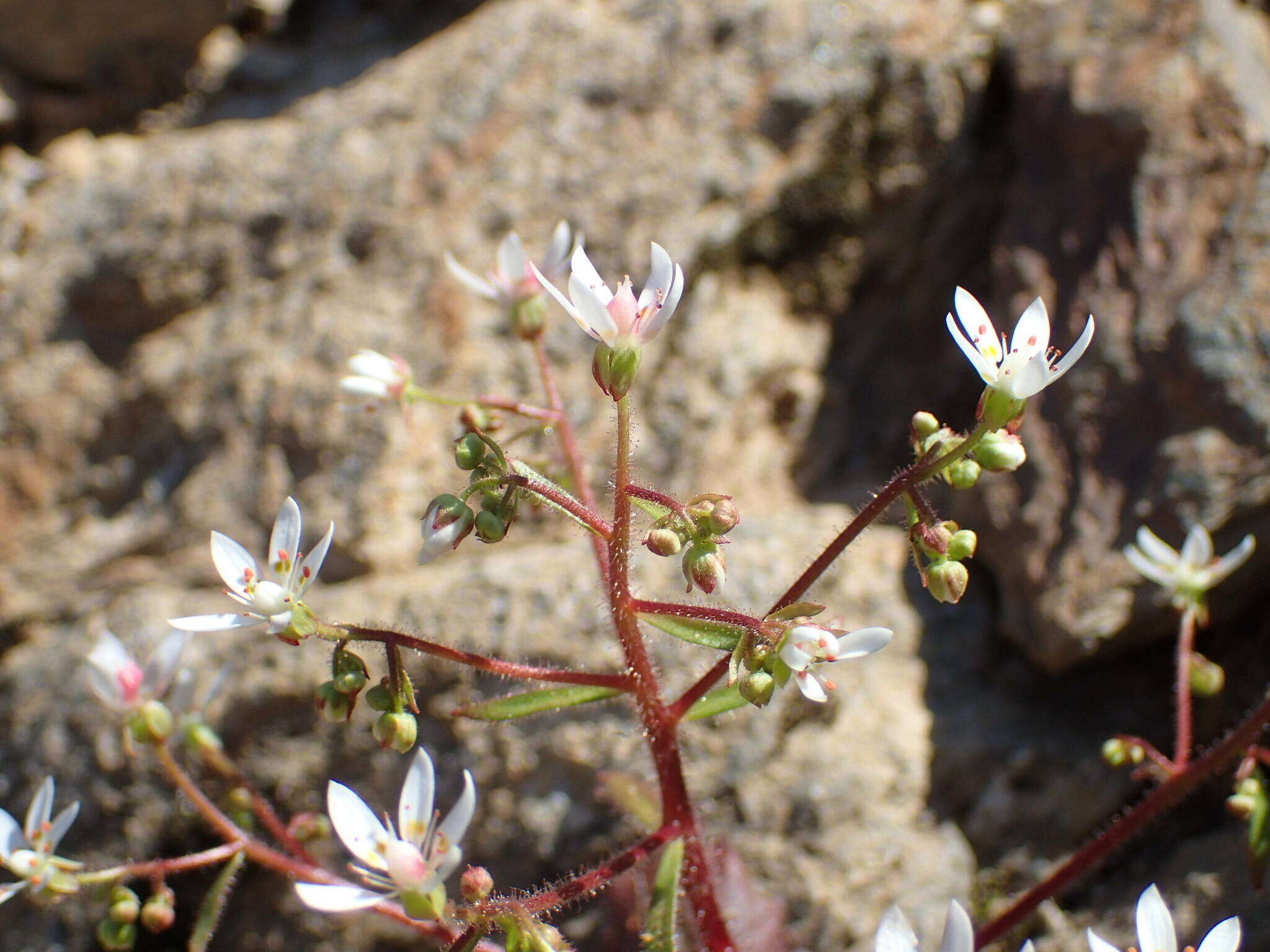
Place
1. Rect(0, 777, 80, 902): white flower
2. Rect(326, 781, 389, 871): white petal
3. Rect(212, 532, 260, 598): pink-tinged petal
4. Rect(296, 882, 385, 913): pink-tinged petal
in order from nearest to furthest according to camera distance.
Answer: Rect(296, 882, 385, 913): pink-tinged petal, Rect(326, 781, 389, 871): white petal, Rect(212, 532, 260, 598): pink-tinged petal, Rect(0, 777, 80, 902): white flower

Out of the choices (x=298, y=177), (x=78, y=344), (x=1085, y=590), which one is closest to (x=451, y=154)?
(x=298, y=177)

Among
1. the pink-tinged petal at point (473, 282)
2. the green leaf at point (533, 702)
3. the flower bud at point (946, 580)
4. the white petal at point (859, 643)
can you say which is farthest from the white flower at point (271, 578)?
the flower bud at point (946, 580)

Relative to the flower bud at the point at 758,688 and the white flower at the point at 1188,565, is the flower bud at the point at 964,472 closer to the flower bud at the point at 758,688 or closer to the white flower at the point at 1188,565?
the flower bud at the point at 758,688

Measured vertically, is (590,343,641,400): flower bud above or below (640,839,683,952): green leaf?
above

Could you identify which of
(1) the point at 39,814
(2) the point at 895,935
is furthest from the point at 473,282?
(2) the point at 895,935

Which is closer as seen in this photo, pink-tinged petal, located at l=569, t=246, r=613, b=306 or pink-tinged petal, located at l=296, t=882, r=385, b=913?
pink-tinged petal, located at l=296, t=882, r=385, b=913

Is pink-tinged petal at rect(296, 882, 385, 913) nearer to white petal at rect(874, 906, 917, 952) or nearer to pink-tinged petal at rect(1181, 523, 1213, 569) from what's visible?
white petal at rect(874, 906, 917, 952)

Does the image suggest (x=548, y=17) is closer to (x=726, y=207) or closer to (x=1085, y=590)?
(x=726, y=207)

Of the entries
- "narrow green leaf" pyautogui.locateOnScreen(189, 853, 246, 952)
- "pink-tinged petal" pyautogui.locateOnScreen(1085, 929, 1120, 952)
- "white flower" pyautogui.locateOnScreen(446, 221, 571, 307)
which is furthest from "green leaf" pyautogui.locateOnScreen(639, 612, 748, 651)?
"narrow green leaf" pyautogui.locateOnScreen(189, 853, 246, 952)
